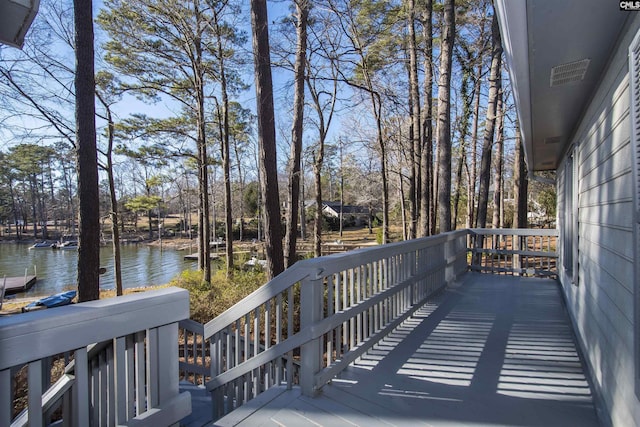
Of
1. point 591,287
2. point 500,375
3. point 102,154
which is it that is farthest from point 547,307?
point 102,154

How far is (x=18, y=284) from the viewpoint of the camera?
16844 millimetres

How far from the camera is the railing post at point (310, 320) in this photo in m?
2.36

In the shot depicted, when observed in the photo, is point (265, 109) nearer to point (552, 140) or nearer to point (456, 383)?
point (552, 140)

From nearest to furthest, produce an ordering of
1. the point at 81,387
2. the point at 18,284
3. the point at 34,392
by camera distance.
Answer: the point at 34,392 < the point at 81,387 < the point at 18,284

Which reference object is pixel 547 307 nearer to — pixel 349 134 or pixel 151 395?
pixel 151 395

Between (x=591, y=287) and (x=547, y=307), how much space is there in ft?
7.34

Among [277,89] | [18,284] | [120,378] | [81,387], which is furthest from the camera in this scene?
[18,284]

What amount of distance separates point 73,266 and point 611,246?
1005 inches

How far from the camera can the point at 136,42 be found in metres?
11.3

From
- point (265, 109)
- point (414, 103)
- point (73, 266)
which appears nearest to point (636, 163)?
point (265, 109)

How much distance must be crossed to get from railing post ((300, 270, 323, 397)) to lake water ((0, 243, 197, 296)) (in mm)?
16136

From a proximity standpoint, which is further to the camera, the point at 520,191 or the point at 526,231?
the point at 520,191

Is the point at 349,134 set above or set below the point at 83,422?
above

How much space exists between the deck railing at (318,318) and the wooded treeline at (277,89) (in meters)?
3.19
